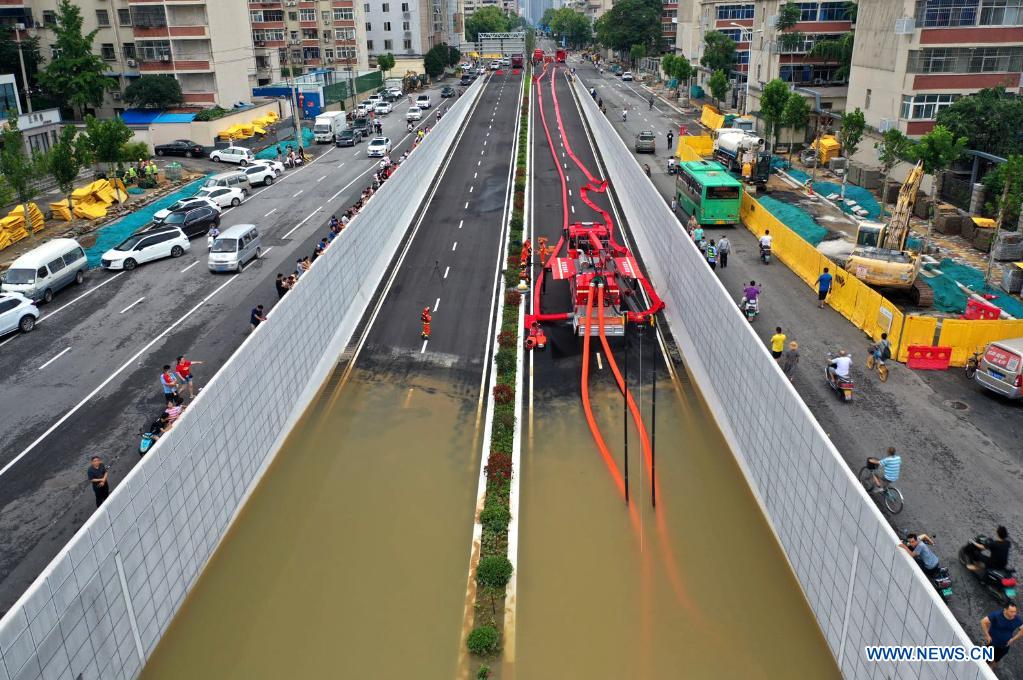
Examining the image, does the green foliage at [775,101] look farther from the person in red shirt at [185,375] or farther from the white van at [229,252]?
the person in red shirt at [185,375]

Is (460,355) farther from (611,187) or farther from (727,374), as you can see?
(611,187)

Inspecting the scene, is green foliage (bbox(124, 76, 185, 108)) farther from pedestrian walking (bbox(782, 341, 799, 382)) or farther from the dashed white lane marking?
pedestrian walking (bbox(782, 341, 799, 382))

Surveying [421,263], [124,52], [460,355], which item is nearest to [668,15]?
[124,52]

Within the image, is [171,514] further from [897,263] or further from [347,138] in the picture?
[347,138]

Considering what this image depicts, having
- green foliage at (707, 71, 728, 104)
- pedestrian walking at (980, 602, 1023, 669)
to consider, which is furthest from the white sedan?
green foliage at (707, 71, 728, 104)

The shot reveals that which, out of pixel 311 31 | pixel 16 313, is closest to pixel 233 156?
pixel 16 313

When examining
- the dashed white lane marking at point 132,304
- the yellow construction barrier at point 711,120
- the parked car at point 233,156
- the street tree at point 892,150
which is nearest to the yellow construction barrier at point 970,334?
the street tree at point 892,150

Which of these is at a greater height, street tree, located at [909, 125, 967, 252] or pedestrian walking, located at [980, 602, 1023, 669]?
street tree, located at [909, 125, 967, 252]
